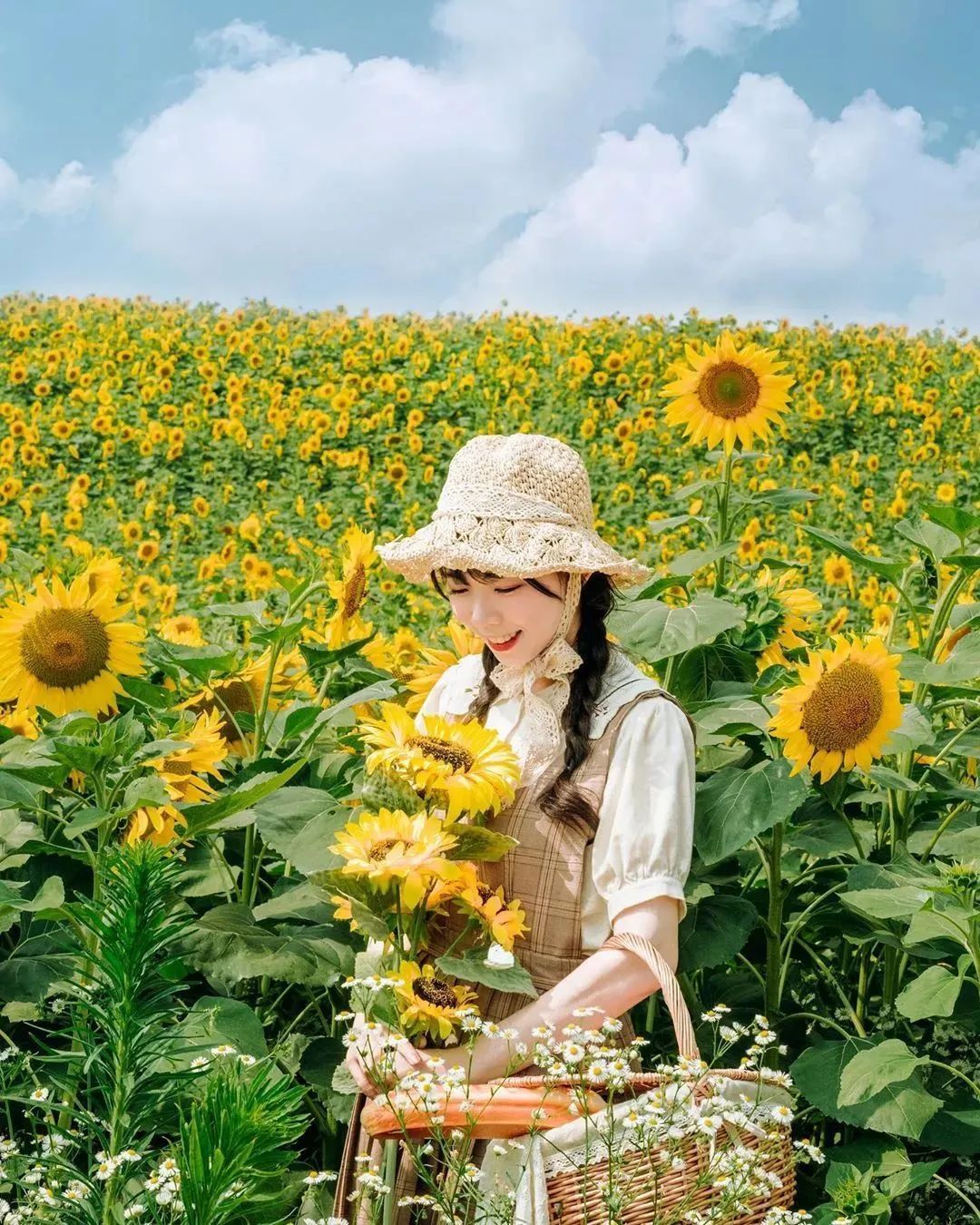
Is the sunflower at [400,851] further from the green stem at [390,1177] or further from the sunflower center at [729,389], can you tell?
the sunflower center at [729,389]

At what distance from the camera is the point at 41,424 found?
1148cm

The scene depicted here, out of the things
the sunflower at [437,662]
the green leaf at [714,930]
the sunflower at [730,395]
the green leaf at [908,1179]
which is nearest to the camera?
the green leaf at [908,1179]

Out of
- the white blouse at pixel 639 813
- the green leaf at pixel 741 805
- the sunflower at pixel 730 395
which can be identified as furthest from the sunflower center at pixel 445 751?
the sunflower at pixel 730 395

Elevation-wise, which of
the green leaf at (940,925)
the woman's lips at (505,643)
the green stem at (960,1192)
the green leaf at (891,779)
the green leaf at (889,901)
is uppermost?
the woman's lips at (505,643)

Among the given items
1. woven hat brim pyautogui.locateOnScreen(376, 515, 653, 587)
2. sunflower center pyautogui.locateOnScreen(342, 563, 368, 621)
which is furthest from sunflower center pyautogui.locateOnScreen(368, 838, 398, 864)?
sunflower center pyautogui.locateOnScreen(342, 563, 368, 621)

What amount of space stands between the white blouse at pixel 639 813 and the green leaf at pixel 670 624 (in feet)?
1.11

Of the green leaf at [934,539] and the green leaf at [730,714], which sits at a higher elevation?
the green leaf at [934,539]

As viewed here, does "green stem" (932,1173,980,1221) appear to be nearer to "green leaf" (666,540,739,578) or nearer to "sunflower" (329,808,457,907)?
"sunflower" (329,808,457,907)

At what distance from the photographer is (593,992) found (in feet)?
6.54

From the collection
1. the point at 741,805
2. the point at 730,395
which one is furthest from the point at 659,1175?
the point at 730,395

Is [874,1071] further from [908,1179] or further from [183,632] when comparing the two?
[183,632]

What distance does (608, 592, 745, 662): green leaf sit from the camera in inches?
100

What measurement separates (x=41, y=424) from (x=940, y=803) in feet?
32.7

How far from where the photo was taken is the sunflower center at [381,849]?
184cm
